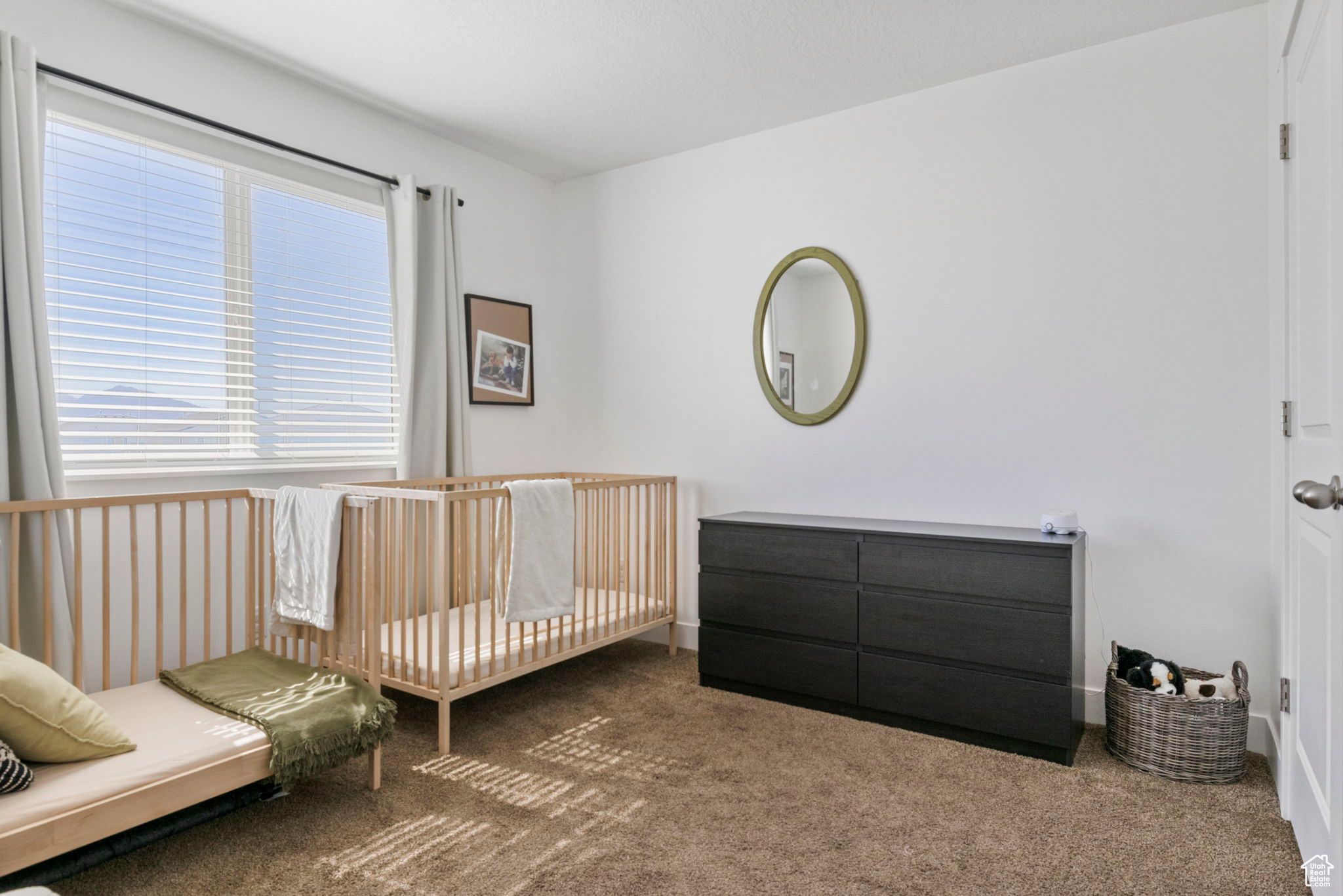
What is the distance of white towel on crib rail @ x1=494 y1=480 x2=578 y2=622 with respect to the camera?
2.67 metres

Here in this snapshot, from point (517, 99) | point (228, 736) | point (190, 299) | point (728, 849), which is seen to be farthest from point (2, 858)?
point (517, 99)

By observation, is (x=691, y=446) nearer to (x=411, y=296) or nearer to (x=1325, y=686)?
(x=411, y=296)

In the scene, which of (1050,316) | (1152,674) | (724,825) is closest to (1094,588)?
(1152,674)

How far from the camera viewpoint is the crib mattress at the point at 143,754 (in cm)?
153

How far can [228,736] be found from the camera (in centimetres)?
186

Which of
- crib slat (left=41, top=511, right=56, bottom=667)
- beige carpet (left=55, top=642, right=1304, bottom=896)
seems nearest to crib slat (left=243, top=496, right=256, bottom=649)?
crib slat (left=41, top=511, right=56, bottom=667)

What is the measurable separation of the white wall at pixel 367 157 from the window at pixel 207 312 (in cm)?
15

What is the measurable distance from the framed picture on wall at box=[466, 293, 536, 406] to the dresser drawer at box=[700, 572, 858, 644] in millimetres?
1463

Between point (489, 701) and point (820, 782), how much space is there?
137 cm

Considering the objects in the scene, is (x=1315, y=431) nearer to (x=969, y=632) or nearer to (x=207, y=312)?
(x=969, y=632)

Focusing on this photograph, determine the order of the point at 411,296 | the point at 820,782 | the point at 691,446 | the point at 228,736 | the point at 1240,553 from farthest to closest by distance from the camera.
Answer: the point at 691,446, the point at 411,296, the point at 1240,553, the point at 820,782, the point at 228,736

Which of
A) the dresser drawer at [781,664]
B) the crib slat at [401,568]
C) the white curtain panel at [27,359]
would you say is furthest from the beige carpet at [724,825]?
the white curtain panel at [27,359]

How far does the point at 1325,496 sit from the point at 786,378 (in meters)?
2.19

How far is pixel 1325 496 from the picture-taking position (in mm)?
1374
